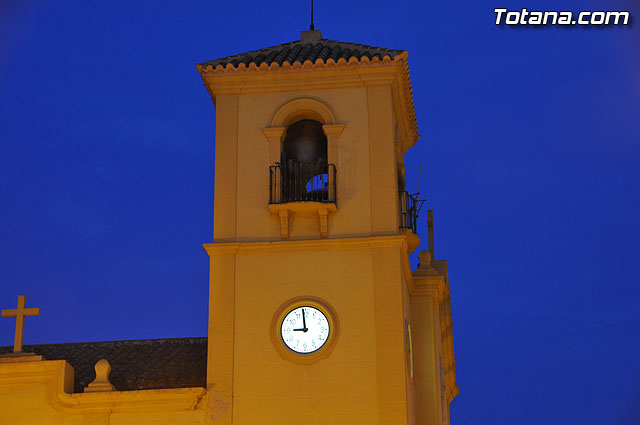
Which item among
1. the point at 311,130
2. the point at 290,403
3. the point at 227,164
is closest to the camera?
the point at 290,403

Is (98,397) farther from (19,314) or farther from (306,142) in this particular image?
(306,142)

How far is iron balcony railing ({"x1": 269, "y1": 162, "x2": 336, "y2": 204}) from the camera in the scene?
66.1 feet

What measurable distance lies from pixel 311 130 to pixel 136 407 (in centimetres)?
735

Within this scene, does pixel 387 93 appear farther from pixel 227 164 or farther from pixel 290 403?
pixel 290 403

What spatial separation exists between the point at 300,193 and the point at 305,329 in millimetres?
2916

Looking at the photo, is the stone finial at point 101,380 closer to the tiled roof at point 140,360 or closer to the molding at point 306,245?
the tiled roof at point 140,360

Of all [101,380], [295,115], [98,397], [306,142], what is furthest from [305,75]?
[98,397]

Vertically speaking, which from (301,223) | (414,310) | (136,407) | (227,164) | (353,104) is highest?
(353,104)

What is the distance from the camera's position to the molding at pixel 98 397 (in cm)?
1927

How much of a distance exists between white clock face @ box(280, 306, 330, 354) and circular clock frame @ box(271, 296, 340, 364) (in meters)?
0.06

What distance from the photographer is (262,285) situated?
19.8 metres

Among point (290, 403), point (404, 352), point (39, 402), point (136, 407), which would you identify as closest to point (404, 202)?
point (404, 352)

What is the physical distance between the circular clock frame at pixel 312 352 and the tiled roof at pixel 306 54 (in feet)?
17.1

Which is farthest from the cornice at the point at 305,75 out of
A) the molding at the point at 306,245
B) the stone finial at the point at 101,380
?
the stone finial at the point at 101,380
